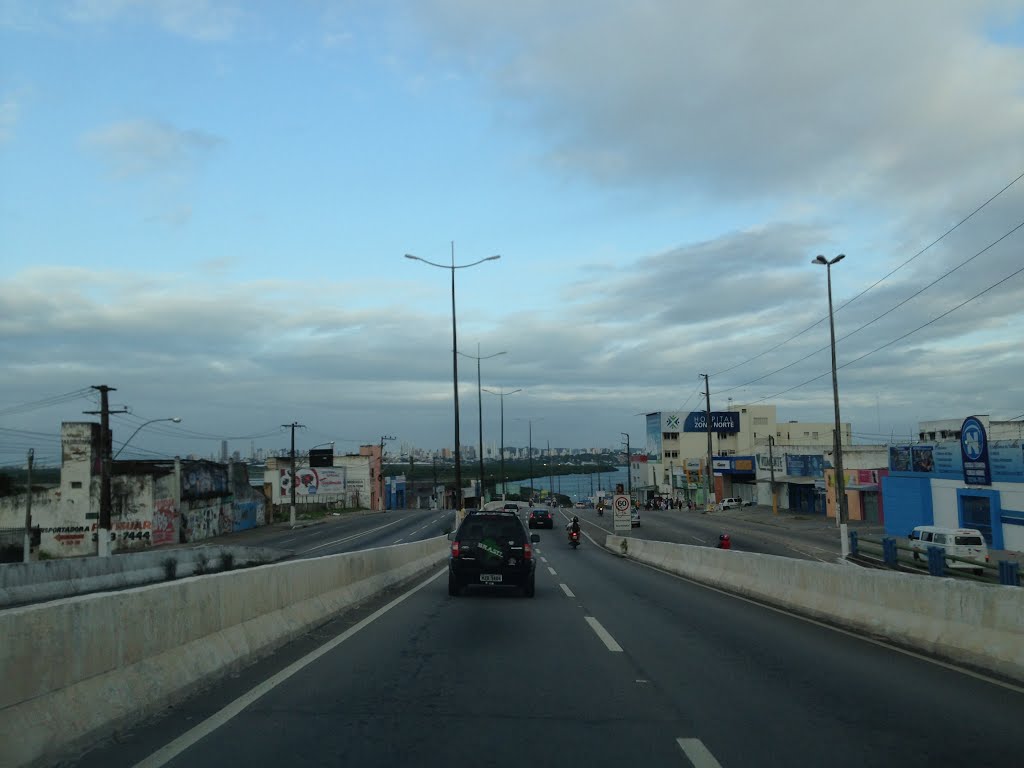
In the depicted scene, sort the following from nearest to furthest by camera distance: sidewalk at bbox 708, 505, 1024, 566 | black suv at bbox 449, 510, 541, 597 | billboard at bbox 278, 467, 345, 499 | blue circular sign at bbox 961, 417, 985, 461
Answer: black suv at bbox 449, 510, 541, 597 < blue circular sign at bbox 961, 417, 985, 461 < sidewalk at bbox 708, 505, 1024, 566 < billboard at bbox 278, 467, 345, 499

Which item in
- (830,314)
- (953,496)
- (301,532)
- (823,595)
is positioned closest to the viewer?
(823,595)

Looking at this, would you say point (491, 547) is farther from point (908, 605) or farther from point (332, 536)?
point (332, 536)

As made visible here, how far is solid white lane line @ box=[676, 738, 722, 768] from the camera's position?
598cm

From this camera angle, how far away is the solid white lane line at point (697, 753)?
5984 mm

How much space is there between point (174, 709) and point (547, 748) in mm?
3325

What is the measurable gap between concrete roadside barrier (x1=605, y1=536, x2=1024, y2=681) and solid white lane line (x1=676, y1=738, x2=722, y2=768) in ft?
16.0

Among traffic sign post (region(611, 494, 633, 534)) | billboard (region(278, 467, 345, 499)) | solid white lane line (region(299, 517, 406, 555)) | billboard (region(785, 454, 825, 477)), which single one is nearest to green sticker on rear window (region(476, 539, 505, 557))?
traffic sign post (region(611, 494, 633, 534))

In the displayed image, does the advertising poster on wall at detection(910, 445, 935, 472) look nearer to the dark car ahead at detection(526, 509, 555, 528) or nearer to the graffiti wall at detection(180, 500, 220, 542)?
the dark car ahead at detection(526, 509, 555, 528)

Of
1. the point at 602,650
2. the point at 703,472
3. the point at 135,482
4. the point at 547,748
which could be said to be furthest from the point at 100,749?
the point at 703,472

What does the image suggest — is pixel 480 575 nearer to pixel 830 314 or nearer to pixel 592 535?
pixel 830 314

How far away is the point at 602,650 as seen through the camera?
35.9ft

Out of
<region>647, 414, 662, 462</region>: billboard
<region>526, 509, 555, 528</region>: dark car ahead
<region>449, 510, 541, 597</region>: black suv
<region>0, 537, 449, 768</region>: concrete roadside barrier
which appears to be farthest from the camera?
<region>647, 414, 662, 462</region>: billboard

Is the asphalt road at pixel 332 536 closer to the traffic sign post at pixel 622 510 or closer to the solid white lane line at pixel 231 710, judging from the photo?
the traffic sign post at pixel 622 510

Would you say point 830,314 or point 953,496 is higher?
point 830,314
